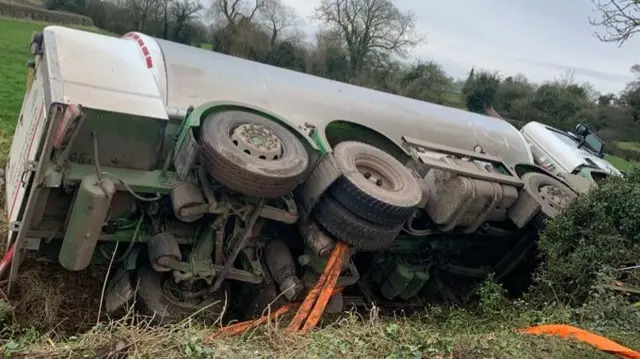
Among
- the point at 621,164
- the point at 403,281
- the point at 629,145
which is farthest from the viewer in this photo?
the point at 629,145

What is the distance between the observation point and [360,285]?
5793mm

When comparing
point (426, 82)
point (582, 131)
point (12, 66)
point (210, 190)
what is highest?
point (582, 131)

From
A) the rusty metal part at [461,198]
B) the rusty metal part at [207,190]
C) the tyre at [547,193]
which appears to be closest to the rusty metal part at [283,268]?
the rusty metal part at [207,190]

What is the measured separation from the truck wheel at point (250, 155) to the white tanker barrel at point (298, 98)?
0.78 meters

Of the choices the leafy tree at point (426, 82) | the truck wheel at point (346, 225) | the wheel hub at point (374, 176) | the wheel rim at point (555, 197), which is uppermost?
the wheel rim at point (555, 197)

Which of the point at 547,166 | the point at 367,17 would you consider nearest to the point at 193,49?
the point at 547,166

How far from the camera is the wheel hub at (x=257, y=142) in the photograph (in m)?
4.20

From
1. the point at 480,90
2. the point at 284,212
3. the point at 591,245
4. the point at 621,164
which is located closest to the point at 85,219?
the point at 284,212

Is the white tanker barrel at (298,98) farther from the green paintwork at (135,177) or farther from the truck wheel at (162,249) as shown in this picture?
the truck wheel at (162,249)

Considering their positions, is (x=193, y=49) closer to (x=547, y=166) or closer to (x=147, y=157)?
(x=147, y=157)

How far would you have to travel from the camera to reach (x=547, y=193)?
20.2 feet

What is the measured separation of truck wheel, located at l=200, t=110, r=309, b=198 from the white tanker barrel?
0.78 meters

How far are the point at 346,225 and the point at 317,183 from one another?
40 cm

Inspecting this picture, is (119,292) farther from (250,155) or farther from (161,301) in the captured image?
(250,155)
